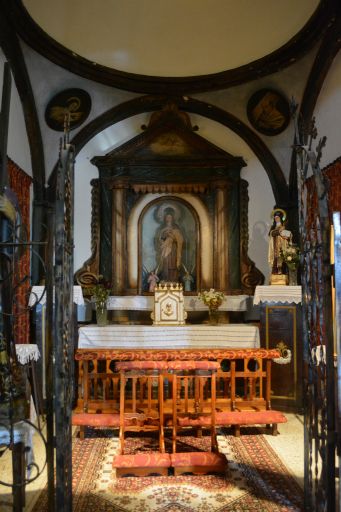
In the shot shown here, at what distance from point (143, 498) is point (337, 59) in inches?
234

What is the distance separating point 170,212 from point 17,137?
113 inches

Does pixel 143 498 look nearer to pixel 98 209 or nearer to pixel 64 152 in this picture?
pixel 64 152

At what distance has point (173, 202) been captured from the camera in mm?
8672

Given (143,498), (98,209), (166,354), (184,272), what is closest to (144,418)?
(166,354)

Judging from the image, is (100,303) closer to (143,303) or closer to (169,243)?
(143,303)

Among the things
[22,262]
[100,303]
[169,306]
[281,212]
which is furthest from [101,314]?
[281,212]

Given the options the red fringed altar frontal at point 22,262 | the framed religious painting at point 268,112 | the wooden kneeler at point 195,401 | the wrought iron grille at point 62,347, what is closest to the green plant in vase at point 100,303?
the red fringed altar frontal at point 22,262

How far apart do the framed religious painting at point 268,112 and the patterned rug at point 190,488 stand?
5256 millimetres

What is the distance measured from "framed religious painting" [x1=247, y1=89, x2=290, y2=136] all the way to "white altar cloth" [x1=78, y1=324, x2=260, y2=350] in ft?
11.4

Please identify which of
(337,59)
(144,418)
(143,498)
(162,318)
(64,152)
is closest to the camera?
(64,152)

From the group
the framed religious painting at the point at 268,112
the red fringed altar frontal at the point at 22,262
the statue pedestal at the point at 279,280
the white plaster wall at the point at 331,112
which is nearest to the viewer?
the white plaster wall at the point at 331,112

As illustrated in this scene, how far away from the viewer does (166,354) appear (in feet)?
20.5

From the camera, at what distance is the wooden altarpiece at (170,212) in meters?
8.47

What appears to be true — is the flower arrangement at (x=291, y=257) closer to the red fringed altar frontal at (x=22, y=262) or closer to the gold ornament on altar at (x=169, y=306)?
the gold ornament on altar at (x=169, y=306)
